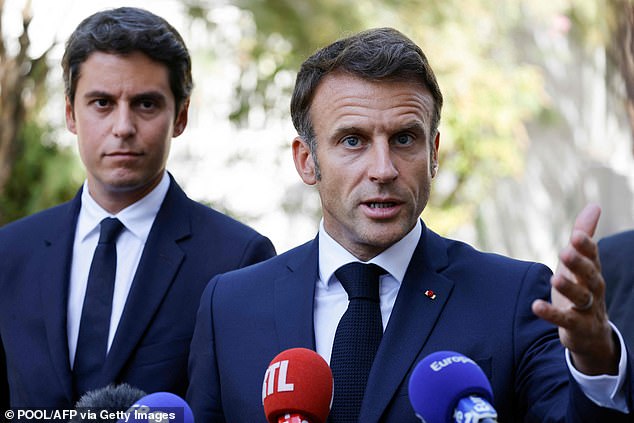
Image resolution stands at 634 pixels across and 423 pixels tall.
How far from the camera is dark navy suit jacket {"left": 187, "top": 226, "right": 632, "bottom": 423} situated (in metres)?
3.18

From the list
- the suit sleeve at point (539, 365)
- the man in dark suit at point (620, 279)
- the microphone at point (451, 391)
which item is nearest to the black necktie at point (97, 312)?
the suit sleeve at point (539, 365)

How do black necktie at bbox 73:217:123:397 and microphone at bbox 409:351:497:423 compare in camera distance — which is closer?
microphone at bbox 409:351:497:423

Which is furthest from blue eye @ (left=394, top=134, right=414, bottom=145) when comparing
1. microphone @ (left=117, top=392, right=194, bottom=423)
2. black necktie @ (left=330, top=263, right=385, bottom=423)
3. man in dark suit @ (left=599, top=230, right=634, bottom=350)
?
man in dark suit @ (left=599, top=230, right=634, bottom=350)

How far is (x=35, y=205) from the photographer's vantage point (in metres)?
8.62

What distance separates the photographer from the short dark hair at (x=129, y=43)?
14.1 ft

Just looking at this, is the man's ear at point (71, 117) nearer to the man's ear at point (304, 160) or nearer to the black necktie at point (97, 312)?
the black necktie at point (97, 312)

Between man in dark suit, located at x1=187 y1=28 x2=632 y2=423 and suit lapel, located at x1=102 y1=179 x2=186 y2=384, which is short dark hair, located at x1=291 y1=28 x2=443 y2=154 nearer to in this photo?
man in dark suit, located at x1=187 y1=28 x2=632 y2=423

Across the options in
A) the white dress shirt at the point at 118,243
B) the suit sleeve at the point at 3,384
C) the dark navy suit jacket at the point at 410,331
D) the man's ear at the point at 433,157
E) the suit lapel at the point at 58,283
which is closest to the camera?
the dark navy suit jacket at the point at 410,331

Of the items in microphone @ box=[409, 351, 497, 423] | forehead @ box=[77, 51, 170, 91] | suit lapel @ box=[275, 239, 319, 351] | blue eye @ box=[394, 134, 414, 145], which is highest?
forehead @ box=[77, 51, 170, 91]

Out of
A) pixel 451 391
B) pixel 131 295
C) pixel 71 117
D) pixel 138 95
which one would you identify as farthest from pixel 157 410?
pixel 71 117

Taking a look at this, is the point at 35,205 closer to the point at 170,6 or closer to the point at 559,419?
the point at 170,6

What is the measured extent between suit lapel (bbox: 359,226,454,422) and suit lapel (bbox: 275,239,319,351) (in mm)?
260

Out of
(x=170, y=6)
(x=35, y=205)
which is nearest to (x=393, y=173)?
(x=35, y=205)

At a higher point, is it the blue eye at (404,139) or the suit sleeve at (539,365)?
the blue eye at (404,139)
